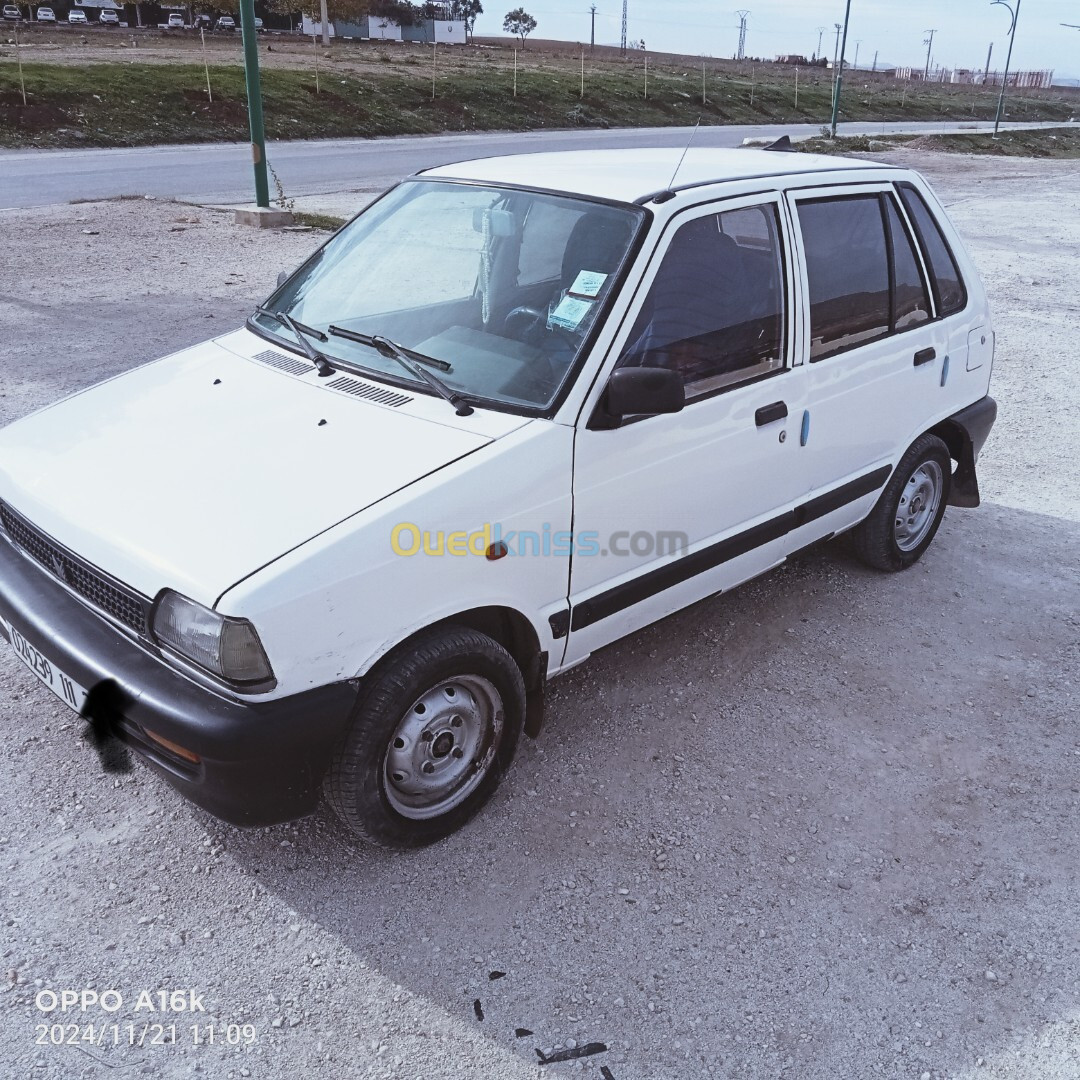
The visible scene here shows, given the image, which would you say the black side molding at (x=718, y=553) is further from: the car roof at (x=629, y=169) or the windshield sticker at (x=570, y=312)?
the car roof at (x=629, y=169)

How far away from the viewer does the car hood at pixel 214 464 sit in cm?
268

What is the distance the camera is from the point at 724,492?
366 cm

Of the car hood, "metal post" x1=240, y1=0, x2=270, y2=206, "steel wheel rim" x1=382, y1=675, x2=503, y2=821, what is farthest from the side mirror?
"metal post" x1=240, y1=0, x2=270, y2=206

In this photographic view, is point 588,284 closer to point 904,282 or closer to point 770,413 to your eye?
point 770,413

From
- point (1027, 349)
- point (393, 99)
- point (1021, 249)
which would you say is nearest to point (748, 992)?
point (1027, 349)

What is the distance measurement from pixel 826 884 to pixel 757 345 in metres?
1.85

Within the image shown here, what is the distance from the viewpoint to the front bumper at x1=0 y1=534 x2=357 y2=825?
8.33 feet

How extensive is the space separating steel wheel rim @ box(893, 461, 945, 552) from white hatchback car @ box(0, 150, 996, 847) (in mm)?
455

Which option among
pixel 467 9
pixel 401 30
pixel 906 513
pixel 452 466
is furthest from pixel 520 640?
pixel 467 9

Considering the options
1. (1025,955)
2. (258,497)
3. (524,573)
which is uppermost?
(258,497)

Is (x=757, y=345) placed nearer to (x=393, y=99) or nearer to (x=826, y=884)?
(x=826, y=884)

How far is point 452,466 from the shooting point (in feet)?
9.41

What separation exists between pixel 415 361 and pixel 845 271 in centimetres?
188
